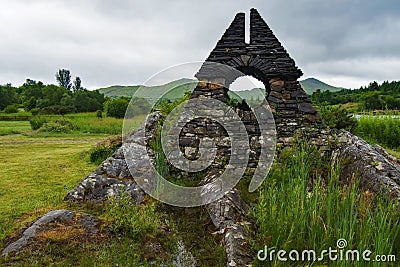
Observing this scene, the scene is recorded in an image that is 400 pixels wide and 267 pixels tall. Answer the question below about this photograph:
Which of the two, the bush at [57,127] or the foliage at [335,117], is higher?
the foliage at [335,117]

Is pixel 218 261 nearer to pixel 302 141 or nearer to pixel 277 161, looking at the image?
pixel 277 161

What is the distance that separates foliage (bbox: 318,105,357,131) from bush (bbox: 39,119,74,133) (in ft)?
54.2

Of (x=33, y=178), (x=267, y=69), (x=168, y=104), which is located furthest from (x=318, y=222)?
(x=33, y=178)

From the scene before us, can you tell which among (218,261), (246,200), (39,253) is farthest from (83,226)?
(246,200)

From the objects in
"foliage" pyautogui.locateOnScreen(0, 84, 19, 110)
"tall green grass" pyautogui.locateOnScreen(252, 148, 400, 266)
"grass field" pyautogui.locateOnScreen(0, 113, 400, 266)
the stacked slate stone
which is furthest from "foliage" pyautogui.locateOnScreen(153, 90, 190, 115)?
"foliage" pyautogui.locateOnScreen(0, 84, 19, 110)

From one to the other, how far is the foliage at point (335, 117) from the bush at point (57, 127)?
16.5m

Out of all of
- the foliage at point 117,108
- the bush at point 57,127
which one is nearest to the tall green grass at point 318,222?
the bush at point 57,127

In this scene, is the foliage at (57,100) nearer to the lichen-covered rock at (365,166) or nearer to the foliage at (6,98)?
the foliage at (6,98)

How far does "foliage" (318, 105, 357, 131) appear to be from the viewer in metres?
7.11

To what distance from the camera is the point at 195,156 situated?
6.61 m

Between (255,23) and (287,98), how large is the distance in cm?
152

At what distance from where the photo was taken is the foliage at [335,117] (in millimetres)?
7105

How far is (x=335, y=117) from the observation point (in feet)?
23.7

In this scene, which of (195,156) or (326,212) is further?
(195,156)
